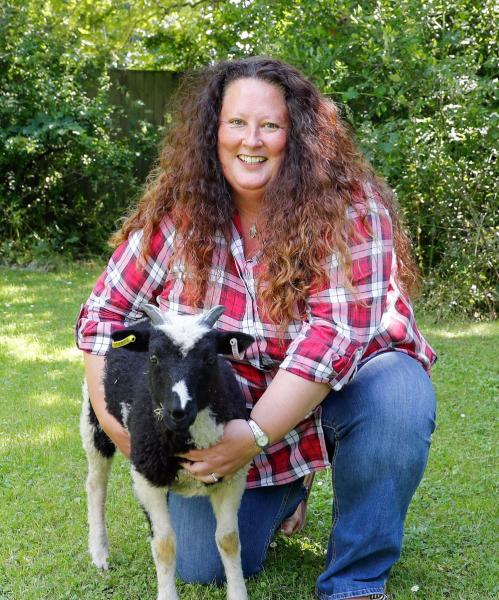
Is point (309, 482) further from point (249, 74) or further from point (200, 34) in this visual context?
point (200, 34)

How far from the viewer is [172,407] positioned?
109 inches

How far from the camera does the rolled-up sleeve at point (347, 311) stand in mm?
3094

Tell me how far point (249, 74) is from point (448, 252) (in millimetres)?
5825

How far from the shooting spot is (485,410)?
5.78 m

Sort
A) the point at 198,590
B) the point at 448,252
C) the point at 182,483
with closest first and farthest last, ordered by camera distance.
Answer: the point at 182,483 < the point at 198,590 < the point at 448,252

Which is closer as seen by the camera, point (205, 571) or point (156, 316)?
point (156, 316)

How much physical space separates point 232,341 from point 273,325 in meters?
0.35

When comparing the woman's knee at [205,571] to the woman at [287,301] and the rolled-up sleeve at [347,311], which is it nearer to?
the woman at [287,301]

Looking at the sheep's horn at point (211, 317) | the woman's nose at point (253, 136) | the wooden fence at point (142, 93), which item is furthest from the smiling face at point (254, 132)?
the wooden fence at point (142, 93)

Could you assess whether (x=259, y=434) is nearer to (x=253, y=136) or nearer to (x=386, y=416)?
(x=386, y=416)

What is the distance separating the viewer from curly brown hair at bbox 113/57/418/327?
329 cm

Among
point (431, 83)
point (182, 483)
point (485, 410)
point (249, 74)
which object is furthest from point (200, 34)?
point (182, 483)

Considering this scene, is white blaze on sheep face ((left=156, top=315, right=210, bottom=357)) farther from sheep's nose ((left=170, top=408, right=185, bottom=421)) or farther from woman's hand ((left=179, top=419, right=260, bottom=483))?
woman's hand ((left=179, top=419, right=260, bottom=483))

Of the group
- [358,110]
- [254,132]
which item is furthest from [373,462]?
[358,110]
